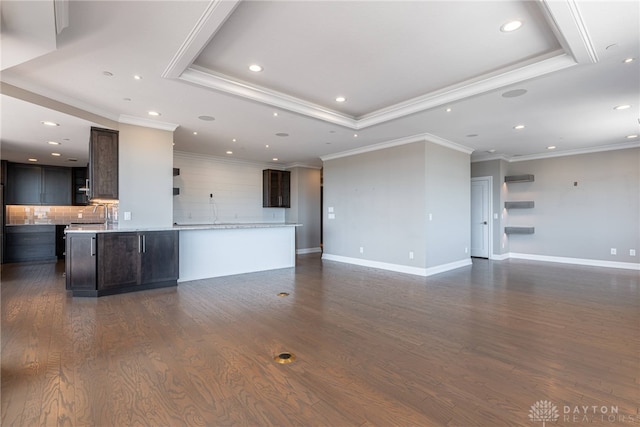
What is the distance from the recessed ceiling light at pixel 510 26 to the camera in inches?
102

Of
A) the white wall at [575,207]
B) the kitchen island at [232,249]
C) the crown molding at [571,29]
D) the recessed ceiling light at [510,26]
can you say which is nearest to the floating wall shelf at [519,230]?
the white wall at [575,207]

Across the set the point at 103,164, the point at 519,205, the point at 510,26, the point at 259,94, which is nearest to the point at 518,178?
the point at 519,205

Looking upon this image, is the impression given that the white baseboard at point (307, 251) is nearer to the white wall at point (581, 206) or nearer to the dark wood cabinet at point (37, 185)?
the white wall at point (581, 206)

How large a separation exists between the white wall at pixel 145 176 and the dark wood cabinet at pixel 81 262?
1.81 ft

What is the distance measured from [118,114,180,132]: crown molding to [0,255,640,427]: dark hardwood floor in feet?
8.65

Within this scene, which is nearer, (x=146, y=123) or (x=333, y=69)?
(x=333, y=69)

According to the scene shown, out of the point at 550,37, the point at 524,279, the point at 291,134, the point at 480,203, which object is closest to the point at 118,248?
the point at 291,134

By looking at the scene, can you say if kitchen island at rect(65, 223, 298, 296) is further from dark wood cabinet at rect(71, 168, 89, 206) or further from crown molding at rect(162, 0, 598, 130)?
dark wood cabinet at rect(71, 168, 89, 206)

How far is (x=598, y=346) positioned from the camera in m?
2.76

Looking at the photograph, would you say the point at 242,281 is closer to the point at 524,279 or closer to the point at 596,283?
the point at 524,279

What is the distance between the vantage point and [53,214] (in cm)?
819

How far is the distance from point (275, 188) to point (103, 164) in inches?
190

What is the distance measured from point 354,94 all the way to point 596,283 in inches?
205

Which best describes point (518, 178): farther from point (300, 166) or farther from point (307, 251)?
point (307, 251)
